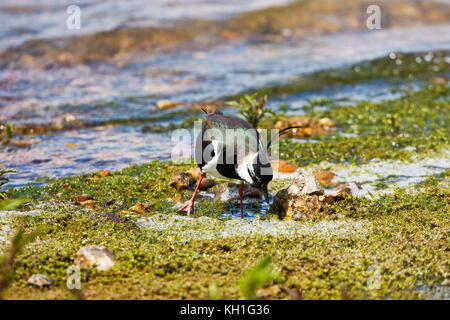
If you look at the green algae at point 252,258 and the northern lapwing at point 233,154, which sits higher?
the northern lapwing at point 233,154

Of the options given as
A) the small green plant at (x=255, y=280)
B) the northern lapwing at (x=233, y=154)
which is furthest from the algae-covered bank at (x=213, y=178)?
the northern lapwing at (x=233, y=154)

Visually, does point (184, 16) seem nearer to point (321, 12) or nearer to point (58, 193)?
point (321, 12)

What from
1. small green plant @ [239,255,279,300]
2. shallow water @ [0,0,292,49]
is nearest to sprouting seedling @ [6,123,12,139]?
small green plant @ [239,255,279,300]

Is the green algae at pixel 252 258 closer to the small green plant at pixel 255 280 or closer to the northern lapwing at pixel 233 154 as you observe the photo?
the small green plant at pixel 255 280

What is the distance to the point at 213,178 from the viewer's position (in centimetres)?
602

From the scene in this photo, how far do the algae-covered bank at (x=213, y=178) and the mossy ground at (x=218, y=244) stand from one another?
0.06 feet

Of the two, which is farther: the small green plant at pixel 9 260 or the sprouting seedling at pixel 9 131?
the sprouting seedling at pixel 9 131

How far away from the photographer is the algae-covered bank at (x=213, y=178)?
12.2 feet

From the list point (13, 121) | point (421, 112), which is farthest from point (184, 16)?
point (421, 112)

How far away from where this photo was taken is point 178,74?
37.0ft

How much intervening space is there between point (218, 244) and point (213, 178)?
6.02ft

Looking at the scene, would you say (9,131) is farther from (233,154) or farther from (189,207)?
(233,154)

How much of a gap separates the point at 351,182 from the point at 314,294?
7.28 feet
